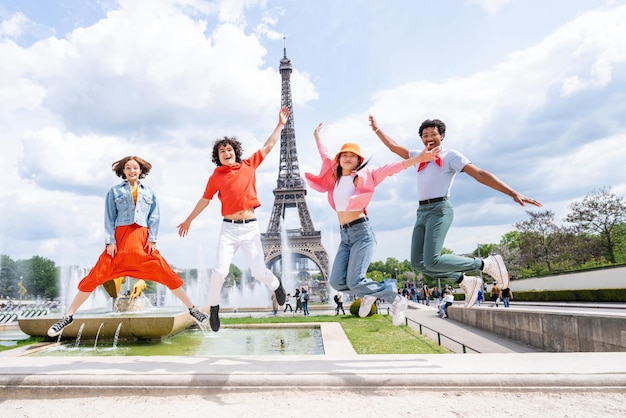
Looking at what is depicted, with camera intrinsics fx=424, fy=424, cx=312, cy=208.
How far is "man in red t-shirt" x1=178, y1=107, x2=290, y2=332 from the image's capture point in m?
5.46

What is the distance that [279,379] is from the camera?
168 inches

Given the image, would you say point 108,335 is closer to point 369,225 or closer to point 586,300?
point 369,225

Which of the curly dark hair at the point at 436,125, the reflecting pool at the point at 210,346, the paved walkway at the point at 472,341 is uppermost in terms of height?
the curly dark hair at the point at 436,125

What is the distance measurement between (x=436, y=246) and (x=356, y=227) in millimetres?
1033

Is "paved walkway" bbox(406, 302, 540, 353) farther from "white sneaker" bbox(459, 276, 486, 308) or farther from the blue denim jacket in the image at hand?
the blue denim jacket

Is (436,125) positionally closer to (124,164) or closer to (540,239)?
(124,164)

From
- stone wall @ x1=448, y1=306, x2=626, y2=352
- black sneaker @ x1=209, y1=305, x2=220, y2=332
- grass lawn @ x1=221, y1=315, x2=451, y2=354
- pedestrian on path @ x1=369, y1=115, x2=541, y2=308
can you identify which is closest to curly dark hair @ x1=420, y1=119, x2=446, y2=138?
pedestrian on path @ x1=369, y1=115, x2=541, y2=308

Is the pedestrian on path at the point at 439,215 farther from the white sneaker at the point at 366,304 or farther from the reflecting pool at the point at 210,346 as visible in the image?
the reflecting pool at the point at 210,346

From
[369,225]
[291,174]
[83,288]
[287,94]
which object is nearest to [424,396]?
[369,225]

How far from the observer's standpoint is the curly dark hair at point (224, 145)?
5.97m

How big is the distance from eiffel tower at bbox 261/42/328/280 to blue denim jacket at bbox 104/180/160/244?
41.4 metres

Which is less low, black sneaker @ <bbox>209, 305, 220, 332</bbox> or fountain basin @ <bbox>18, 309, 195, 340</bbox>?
black sneaker @ <bbox>209, 305, 220, 332</bbox>

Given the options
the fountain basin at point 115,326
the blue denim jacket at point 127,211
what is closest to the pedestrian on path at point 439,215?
the blue denim jacket at point 127,211

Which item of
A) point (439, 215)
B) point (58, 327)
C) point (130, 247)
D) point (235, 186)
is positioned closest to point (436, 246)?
point (439, 215)
